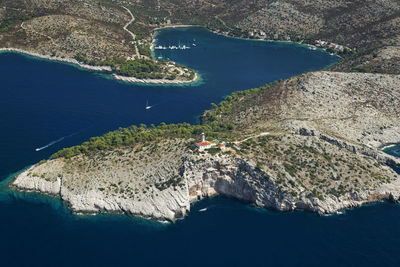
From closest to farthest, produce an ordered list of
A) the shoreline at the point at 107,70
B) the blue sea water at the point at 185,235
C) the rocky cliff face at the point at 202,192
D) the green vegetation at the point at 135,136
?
the blue sea water at the point at 185,235, the rocky cliff face at the point at 202,192, the green vegetation at the point at 135,136, the shoreline at the point at 107,70

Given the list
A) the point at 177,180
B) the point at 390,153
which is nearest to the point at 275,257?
the point at 177,180

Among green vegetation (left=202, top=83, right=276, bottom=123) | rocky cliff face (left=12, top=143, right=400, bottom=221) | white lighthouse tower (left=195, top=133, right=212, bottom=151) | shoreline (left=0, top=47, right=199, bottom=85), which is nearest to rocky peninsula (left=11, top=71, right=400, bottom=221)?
rocky cliff face (left=12, top=143, right=400, bottom=221)

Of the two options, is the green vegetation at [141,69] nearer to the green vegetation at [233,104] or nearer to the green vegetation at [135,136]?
the green vegetation at [233,104]

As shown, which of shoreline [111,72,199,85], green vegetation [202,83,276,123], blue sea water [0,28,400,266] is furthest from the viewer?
shoreline [111,72,199,85]

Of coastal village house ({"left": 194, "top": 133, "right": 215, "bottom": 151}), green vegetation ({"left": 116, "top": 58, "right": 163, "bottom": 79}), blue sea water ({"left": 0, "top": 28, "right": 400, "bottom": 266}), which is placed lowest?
blue sea water ({"left": 0, "top": 28, "right": 400, "bottom": 266})

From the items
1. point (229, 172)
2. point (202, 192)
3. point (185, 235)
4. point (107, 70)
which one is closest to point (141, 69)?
point (107, 70)

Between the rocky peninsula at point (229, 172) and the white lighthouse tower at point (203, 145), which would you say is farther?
the white lighthouse tower at point (203, 145)

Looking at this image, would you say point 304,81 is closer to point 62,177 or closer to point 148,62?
point 148,62

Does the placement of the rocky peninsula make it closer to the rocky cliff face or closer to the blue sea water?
the rocky cliff face

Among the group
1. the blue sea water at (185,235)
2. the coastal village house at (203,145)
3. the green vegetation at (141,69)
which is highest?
the coastal village house at (203,145)

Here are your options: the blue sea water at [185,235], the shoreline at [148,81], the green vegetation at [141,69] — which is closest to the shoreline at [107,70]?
the shoreline at [148,81]

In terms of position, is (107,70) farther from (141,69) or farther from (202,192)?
(202,192)

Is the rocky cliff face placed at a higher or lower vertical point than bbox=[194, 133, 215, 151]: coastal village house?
lower
